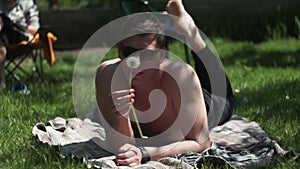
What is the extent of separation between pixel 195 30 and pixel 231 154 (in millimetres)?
770

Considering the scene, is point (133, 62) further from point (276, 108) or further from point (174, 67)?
point (276, 108)

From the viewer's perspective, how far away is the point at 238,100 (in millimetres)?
4930

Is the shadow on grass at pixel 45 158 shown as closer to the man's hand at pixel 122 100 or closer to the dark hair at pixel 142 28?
the man's hand at pixel 122 100

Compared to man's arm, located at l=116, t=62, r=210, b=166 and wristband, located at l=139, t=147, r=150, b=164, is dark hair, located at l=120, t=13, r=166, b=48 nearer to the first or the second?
man's arm, located at l=116, t=62, r=210, b=166

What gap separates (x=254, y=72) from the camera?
6.27 meters

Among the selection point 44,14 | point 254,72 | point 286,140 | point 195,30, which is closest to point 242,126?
point 286,140

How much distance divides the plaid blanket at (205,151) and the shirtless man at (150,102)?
79 millimetres

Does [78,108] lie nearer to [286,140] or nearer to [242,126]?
[242,126]

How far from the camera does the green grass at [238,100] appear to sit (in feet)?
11.0

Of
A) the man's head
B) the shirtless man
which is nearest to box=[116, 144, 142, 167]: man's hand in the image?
the shirtless man

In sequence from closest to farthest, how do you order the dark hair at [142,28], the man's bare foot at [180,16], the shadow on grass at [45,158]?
1. the shadow on grass at [45,158]
2. the dark hair at [142,28]
3. the man's bare foot at [180,16]

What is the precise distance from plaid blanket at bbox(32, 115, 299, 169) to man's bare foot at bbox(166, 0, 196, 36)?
65 centimetres

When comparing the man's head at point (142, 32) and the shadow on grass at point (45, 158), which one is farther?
the man's head at point (142, 32)

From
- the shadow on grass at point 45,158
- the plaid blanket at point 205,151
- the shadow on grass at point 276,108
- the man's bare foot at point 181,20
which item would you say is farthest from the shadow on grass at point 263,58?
the shadow on grass at point 45,158
